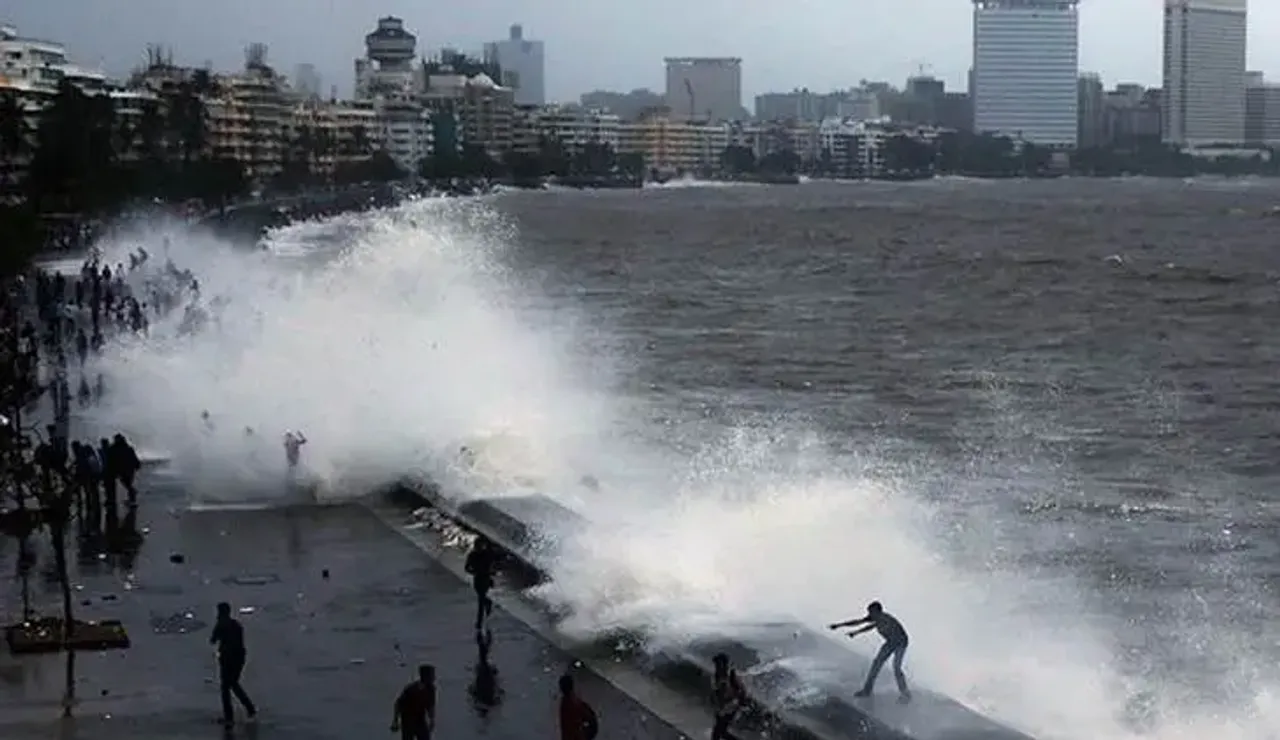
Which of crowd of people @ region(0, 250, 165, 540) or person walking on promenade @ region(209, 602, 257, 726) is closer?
person walking on promenade @ region(209, 602, 257, 726)

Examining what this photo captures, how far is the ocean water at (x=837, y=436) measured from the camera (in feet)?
49.9

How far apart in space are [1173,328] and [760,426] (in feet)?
68.2

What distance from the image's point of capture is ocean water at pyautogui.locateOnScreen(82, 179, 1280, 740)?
49.9 feet

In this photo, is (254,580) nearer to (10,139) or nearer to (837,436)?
(837,436)

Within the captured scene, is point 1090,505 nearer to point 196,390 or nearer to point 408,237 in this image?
point 196,390

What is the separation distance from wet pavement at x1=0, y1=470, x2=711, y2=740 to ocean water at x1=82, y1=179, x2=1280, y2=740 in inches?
46.0

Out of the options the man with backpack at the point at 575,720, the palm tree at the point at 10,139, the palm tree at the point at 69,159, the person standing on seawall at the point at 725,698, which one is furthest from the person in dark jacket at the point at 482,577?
the palm tree at the point at 69,159

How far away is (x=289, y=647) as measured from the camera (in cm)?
1285

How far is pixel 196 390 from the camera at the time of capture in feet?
87.6

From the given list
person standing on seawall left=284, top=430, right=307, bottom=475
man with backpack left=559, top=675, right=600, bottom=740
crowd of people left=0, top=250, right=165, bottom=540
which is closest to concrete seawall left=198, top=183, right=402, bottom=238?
crowd of people left=0, top=250, right=165, bottom=540

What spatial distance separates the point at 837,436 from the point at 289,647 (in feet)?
56.6

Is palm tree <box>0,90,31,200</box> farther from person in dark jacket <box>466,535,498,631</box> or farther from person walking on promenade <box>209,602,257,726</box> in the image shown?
person walking on promenade <box>209,602,257,726</box>

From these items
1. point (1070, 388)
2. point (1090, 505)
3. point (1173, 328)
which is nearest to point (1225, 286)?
point (1173, 328)

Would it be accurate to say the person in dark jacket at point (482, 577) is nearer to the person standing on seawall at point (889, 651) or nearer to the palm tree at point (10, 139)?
the person standing on seawall at point (889, 651)
